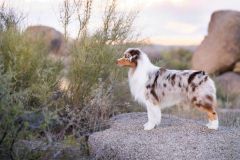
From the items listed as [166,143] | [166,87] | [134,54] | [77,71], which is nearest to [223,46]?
[77,71]

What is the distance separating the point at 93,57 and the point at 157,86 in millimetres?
2386

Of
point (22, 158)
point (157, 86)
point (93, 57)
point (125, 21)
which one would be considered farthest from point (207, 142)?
point (125, 21)

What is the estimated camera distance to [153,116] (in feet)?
29.4

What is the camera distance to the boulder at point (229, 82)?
2005cm

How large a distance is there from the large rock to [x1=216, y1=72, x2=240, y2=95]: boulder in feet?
1.52

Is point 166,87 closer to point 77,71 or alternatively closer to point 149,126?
point 149,126

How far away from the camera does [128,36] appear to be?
1216cm

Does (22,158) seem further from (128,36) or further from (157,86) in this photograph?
(128,36)

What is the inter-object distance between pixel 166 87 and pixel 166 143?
3.36 ft

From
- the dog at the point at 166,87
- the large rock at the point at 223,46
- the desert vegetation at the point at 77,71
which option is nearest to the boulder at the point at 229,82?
the large rock at the point at 223,46

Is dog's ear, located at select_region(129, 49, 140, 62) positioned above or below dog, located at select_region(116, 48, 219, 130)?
above

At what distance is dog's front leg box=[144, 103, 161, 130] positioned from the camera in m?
8.91

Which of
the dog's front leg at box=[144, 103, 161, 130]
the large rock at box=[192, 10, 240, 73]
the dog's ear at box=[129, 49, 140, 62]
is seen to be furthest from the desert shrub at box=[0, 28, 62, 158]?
the large rock at box=[192, 10, 240, 73]

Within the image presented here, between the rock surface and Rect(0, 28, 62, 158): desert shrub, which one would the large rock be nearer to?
Rect(0, 28, 62, 158): desert shrub
